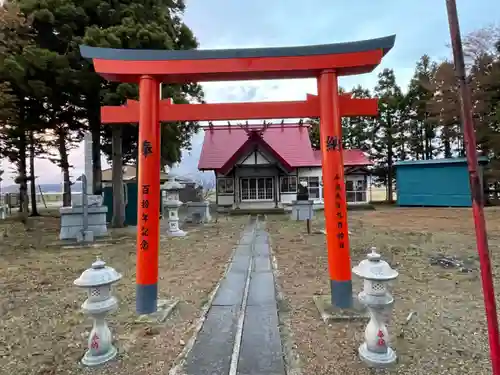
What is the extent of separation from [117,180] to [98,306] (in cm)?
1098

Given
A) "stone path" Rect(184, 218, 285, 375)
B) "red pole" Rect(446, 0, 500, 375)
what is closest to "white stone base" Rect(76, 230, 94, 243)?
"stone path" Rect(184, 218, 285, 375)

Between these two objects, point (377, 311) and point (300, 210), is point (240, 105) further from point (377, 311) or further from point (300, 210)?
point (300, 210)

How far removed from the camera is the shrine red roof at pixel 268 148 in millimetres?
20109

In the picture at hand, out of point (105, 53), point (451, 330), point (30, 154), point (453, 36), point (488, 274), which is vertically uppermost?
point (30, 154)

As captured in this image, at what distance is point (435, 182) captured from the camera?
2217 cm

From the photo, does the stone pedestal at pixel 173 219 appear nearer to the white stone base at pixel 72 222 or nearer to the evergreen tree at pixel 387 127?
the white stone base at pixel 72 222

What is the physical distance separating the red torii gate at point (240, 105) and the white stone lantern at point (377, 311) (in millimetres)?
1157

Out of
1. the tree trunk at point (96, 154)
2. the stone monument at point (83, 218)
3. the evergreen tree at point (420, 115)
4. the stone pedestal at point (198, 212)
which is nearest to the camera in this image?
the stone monument at point (83, 218)

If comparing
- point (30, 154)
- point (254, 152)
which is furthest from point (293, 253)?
point (30, 154)

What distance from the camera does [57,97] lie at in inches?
472

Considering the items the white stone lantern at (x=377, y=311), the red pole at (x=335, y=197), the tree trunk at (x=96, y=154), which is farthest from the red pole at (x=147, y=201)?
the tree trunk at (x=96, y=154)

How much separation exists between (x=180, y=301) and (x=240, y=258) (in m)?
2.92

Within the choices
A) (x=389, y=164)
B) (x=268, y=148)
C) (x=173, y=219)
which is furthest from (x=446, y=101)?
(x=173, y=219)

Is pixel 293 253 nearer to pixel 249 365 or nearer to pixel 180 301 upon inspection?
pixel 180 301
